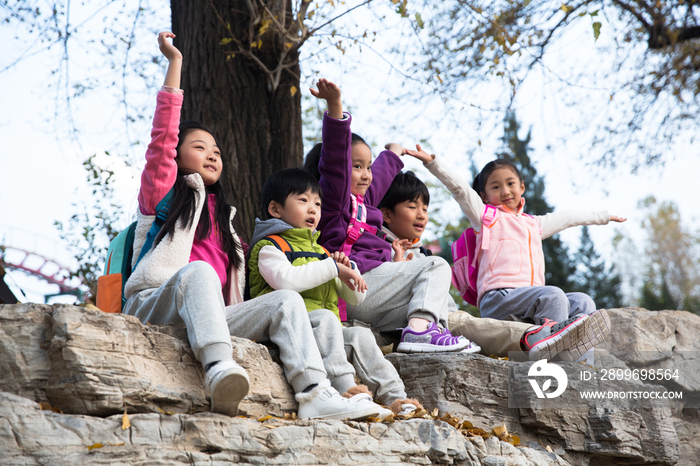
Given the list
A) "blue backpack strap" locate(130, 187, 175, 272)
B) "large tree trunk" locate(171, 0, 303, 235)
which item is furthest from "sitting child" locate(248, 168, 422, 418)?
"large tree trunk" locate(171, 0, 303, 235)

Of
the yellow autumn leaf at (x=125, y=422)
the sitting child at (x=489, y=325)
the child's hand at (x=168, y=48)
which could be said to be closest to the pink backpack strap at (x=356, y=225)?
the sitting child at (x=489, y=325)

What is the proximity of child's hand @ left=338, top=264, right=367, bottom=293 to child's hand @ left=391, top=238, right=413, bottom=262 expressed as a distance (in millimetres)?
978

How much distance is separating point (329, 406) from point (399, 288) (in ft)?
4.24

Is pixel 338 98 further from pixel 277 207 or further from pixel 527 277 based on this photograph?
pixel 527 277

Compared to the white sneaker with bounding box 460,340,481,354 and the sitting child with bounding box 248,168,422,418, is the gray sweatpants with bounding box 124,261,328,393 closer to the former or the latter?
the sitting child with bounding box 248,168,422,418

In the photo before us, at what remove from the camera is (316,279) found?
3158 millimetres

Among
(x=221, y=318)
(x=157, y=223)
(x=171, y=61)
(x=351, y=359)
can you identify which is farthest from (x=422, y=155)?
(x=221, y=318)

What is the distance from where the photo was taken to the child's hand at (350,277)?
10.5 feet

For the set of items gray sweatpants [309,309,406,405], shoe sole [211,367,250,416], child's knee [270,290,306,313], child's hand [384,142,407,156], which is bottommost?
shoe sole [211,367,250,416]

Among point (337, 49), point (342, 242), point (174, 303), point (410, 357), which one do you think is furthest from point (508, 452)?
point (337, 49)

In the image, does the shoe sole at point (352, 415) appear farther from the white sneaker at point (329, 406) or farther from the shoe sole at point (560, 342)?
the shoe sole at point (560, 342)

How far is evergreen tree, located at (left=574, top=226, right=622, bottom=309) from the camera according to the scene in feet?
78.5

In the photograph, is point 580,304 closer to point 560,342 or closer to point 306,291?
point 560,342

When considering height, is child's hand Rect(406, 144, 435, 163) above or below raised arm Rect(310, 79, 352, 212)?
above
